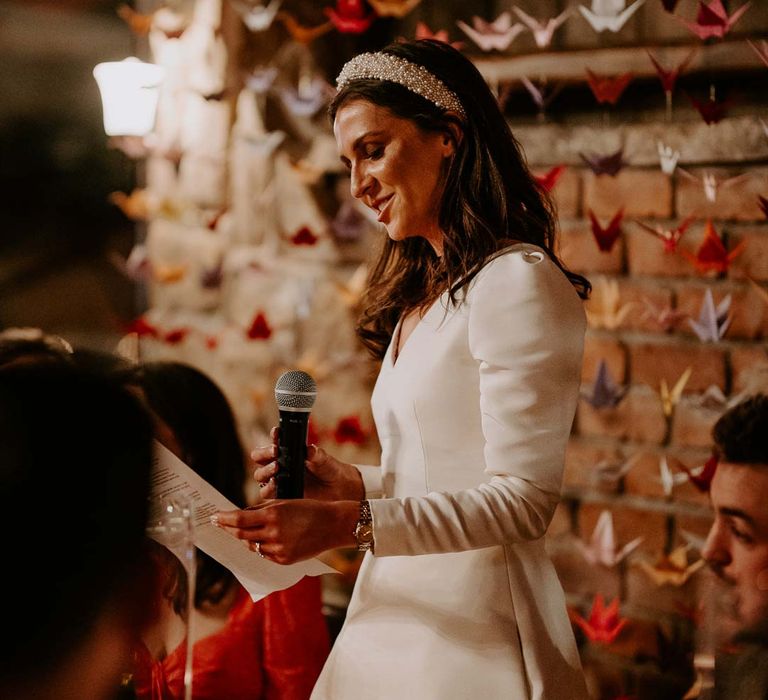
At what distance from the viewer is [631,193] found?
2131 mm

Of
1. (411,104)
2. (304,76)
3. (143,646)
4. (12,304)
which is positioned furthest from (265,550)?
(12,304)

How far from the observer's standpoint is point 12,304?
3.40m

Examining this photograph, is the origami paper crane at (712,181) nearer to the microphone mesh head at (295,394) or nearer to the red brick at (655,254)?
the red brick at (655,254)

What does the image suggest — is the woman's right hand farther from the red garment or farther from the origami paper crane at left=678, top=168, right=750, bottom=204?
the origami paper crane at left=678, top=168, right=750, bottom=204

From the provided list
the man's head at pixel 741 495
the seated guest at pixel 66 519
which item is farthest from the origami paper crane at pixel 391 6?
the seated guest at pixel 66 519

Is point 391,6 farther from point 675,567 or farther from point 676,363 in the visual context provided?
point 675,567

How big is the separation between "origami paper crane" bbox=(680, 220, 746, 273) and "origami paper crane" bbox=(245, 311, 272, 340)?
3.39 ft

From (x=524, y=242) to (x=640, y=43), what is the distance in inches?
36.8

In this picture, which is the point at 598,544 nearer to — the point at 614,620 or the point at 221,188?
the point at 614,620

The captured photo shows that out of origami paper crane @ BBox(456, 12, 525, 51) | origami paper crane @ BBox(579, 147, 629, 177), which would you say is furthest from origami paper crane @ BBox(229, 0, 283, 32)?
origami paper crane @ BBox(579, 147, 629, 177)

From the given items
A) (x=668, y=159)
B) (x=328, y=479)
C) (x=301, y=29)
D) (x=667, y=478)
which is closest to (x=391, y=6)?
(x=301, y=29)

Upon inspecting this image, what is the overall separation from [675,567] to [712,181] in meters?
0.73

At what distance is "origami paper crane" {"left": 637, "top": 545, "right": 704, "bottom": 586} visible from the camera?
2.06 meters

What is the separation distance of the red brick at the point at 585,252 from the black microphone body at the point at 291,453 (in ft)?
3.66
